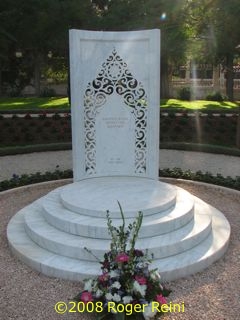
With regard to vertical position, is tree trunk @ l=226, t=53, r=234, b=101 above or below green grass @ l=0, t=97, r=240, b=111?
above

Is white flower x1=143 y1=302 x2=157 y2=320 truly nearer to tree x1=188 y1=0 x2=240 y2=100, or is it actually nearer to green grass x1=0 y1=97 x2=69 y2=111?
tree x1=188 y1=0 x2=240 y2=100

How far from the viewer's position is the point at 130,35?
6.44 m

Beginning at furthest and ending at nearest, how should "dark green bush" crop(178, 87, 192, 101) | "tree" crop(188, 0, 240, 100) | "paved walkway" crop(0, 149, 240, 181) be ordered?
"dark green bush" crop(178, 87, 192, 101)
"tree" crop(188, 0, 240, 100)
"paved walkway" crop(0, 149, 240, 181)

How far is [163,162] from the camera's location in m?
10.3

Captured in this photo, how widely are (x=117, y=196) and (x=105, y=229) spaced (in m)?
1.04

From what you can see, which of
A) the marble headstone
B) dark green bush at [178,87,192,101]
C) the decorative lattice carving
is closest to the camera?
the marble headstone

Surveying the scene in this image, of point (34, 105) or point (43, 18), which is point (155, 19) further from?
point (34, 105)

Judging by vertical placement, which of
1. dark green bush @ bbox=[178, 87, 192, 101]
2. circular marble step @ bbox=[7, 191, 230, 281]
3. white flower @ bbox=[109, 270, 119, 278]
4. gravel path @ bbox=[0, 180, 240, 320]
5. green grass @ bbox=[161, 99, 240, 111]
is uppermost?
dark green bush @ bbox=[178, 87, 192, 101]

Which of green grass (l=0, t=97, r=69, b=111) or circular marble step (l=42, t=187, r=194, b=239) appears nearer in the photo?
circular marble step (l=42, t=187, r=194, b=239)

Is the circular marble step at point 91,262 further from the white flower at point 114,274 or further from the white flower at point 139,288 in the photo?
the white flower at point 139,288

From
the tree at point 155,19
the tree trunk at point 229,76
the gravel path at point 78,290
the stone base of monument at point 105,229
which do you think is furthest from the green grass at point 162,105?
the gravel path at point 78,290

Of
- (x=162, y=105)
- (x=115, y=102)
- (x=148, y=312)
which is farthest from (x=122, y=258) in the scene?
(x=162, y=105)

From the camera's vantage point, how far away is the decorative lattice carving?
6.54m

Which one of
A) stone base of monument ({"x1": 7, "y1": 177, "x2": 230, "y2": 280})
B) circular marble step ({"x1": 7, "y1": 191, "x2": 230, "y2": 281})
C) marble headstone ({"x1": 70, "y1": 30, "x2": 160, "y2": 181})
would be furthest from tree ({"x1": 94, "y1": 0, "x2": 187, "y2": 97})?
circular marble step ({"x1": 7, "y1": 191, "x2": 230, "y2": 281})
